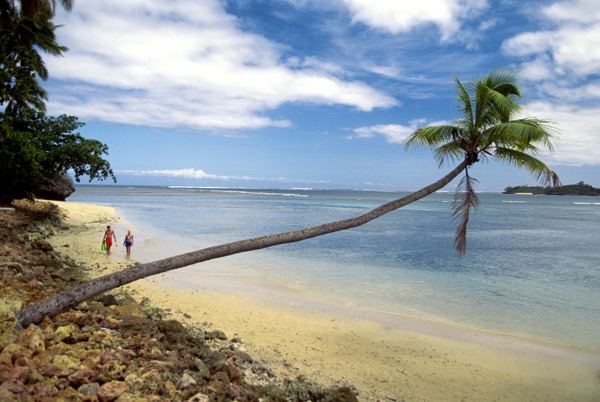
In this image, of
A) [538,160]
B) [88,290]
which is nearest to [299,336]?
[88,290]

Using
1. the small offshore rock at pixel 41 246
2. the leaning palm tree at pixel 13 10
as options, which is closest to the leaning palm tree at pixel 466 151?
the small offshore rock at pixel 41 246

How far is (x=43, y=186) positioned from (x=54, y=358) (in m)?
38.9

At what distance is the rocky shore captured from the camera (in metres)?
3.66

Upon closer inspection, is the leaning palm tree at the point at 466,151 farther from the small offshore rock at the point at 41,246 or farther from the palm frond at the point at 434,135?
the small offshore rock at the point at 41,246

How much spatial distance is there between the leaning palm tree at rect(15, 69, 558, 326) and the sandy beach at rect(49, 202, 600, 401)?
2.31m

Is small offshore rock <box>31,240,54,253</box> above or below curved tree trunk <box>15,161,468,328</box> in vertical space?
below

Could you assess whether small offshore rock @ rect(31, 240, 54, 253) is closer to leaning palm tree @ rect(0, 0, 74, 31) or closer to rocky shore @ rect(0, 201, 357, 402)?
rocky shore @ rect(0, 201, 357, 402)

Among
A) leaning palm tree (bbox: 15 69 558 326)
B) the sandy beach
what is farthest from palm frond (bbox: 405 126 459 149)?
the sandy beach

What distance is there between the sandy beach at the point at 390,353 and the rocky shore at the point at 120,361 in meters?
0.71

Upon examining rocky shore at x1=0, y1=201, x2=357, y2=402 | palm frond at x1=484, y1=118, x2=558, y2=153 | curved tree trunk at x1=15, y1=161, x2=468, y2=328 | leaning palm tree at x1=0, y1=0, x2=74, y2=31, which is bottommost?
rocky shore at x1=0, y1=201, x2=357, y2=402

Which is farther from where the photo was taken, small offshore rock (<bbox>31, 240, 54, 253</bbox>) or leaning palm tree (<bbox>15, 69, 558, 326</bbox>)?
small offshore rock (<bbox>31, 240, 54, 253</bbox>)

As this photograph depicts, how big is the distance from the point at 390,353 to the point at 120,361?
505cm

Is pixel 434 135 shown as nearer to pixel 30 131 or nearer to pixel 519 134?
pixel 519 134

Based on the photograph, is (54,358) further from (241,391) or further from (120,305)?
(120,305)
